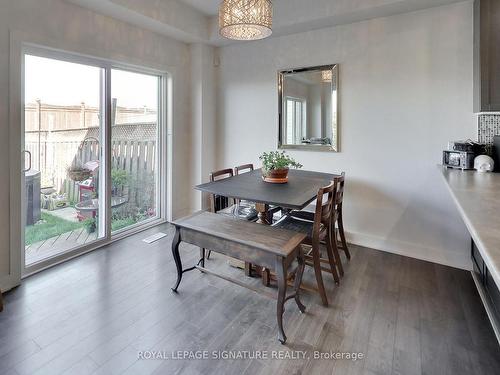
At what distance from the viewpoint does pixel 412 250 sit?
314cm

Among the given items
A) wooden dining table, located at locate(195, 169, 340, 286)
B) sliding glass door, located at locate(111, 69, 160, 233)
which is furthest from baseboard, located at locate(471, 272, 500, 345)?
sliding glass door, located at locate(111, 69, 160, 233)

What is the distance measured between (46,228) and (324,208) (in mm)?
2730

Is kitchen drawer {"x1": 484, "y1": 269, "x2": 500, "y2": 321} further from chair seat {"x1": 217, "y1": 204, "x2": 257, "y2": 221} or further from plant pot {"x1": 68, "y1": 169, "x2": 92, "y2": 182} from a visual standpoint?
plant pot {"x1": 68, "y1": 169, "x2": 92, "y2": 182}

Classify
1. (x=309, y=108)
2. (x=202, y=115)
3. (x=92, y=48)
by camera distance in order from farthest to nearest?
(x=202, y=115), (x=309, y=108), (x=92, y=48)

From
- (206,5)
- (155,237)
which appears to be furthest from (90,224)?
(206,5)

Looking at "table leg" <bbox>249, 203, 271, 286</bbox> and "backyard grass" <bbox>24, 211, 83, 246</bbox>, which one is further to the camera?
"backyard grass" <bbox>24, 211, 83, 246</bbox>

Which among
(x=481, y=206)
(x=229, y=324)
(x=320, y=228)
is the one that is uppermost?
(x=481, y=206)

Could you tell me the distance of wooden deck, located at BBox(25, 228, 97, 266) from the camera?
2770mm

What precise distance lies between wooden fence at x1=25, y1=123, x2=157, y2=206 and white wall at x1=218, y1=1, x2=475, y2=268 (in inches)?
80.2

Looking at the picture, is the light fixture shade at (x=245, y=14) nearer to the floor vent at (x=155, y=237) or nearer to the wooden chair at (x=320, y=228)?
the wooden chair at (x=320, y=228)

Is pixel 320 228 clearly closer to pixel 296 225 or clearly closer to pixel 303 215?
pixel 296 225

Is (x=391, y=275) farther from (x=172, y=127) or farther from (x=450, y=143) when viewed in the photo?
(x=172, y=127)

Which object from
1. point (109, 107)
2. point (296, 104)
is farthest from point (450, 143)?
point (109, 107)

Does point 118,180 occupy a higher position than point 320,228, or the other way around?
point 118,180
